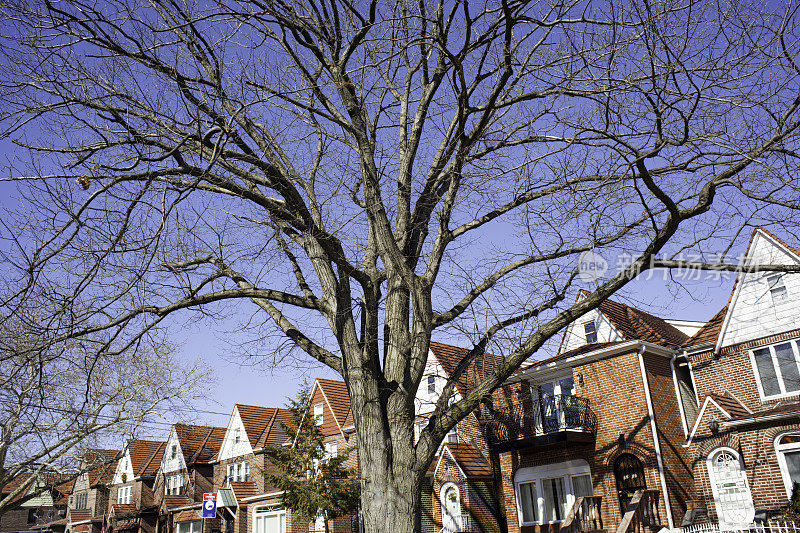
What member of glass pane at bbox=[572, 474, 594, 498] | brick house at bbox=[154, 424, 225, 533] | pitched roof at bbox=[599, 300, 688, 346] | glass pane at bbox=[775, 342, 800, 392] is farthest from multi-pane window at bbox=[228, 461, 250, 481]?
glass pane at bbox=[775, 342, 800, 392]

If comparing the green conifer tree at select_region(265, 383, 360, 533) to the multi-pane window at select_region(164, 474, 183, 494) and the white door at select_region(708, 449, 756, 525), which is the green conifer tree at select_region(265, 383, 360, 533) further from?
the multi-pane window at select_region(164, 474, 183, 494)

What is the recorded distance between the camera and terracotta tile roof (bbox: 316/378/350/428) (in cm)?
3191

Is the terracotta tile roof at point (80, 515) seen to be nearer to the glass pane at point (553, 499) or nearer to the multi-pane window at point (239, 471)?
the multi-pane window at point (239, 471)

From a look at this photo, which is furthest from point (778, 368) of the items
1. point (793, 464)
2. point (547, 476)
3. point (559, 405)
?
point (547, 476)

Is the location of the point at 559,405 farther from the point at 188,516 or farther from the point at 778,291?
the point at 188,516

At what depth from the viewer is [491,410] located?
23828 mm

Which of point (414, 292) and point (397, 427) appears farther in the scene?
point (414, 292)

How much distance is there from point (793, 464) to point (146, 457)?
4789 cm

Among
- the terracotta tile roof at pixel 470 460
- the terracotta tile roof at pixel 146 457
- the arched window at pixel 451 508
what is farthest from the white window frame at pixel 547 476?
the terracotta tile roof at pixel 146 457

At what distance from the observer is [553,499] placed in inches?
862

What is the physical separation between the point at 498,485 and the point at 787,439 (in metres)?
10.3

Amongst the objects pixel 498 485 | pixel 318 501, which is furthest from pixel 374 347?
pixel 498 485

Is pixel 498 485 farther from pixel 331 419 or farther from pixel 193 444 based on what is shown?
pixel 193 444

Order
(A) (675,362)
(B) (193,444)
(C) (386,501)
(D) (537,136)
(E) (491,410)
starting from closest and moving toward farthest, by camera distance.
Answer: (C) (386,501), (D) (537,136), (A) (675,362), (E) (491,410), (B) (193,444)
